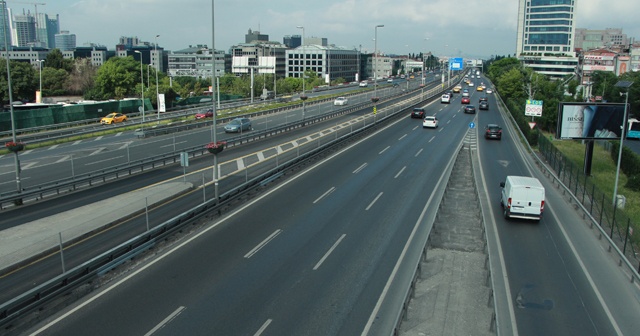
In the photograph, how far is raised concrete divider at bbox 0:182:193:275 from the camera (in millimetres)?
15688

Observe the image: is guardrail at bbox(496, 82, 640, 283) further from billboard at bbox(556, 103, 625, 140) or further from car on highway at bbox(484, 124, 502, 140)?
car on highway at bbox(484, 124, 502, 140)

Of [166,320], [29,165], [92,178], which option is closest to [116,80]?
[29,165]

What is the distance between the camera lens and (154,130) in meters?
47.0

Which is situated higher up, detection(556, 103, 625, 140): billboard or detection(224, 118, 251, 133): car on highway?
detection(556, 103, 625, 140): billboard

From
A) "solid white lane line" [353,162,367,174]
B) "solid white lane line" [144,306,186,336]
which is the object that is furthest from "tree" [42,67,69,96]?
"solid white lane line" [144,306,186,336]

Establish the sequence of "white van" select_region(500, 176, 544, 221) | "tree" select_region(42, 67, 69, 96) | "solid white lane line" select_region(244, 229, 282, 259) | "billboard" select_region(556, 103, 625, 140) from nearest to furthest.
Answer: "solid white lane line" select_region(244, 229, 282, 259) < "white van" select_region(500, 176, 544, 221) < "billboard" select_region(556, 103, 625, 140) < "tree" select_region(42, 67, 69, 96)

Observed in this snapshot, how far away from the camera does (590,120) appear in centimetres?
3206

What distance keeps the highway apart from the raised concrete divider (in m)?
3.01

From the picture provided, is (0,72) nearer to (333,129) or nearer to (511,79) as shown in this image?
(333,129)

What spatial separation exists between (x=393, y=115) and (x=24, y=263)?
49.6 metres

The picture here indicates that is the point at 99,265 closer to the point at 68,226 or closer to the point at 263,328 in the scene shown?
the point at 68,226

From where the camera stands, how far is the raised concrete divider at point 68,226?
1569 cm

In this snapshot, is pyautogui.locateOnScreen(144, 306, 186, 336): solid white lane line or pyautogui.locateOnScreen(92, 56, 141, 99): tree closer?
pyautogui.locateOnScreen(144, 306, 186, 336): solid white lane line

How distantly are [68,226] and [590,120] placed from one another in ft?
98.5
